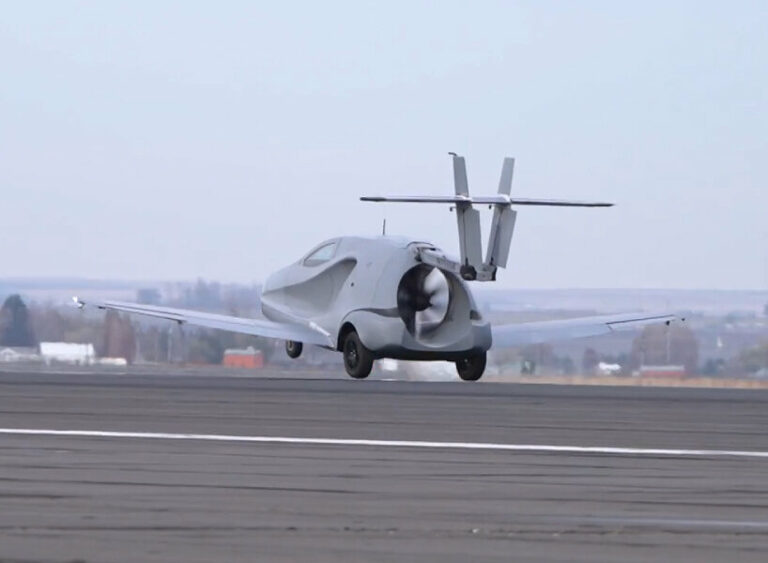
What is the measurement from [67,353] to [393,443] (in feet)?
88.9

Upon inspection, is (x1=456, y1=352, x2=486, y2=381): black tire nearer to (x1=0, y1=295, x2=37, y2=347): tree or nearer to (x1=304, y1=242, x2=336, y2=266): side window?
(x1=304, y1=242, x2=336, y2=266): side window

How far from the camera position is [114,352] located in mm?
43781

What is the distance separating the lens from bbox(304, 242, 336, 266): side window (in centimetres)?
4416

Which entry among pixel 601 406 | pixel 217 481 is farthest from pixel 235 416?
pixel 217 481

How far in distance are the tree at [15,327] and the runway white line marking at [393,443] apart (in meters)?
25.5

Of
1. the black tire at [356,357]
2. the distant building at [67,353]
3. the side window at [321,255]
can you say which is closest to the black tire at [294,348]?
the side window at [321,255]

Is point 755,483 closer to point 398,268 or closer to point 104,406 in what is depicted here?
point 104,406

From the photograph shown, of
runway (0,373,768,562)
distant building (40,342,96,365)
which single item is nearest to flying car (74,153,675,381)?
distant building (40,342,96,365)

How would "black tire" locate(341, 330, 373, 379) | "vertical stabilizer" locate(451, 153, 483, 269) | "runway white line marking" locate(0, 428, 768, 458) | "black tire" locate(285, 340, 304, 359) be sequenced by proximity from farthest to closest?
"black tire" locate(285, 340, 304, 359) < "black tire" locate(341, 330, 373, 379) < "vertical stabilizer" locate(451, 153, 483, 269) < "runway white line marking" locate(0, 428, 768, 458)

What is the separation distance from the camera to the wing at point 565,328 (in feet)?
149

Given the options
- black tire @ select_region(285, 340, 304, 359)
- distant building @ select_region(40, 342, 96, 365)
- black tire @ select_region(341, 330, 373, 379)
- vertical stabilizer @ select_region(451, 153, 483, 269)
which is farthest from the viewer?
black tire @ select_region(285, 340, 304, 359)

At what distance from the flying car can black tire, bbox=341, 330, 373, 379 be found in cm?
2

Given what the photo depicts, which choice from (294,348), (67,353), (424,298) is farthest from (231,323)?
(424,298)

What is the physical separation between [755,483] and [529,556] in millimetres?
4744
